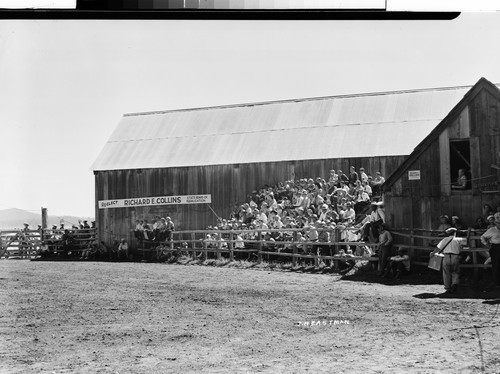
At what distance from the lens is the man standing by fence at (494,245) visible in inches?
592

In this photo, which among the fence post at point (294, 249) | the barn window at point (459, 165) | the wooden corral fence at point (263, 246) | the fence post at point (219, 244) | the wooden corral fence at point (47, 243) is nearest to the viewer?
the barn window at point (459, 165)

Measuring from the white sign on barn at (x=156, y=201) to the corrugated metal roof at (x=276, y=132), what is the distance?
119 cm

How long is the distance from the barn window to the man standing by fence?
2432mm

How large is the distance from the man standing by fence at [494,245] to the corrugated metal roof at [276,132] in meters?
7.05

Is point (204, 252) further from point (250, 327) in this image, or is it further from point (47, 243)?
point (250, 327)

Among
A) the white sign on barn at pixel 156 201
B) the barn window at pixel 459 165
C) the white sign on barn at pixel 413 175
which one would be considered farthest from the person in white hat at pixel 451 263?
the white sign on barn at pixel 156 201

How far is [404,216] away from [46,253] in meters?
17.0

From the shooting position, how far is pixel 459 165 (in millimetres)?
19609

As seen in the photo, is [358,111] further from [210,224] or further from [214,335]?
[214,335]

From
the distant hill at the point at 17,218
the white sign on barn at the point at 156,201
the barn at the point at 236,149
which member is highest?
the barn at the point at 236,149

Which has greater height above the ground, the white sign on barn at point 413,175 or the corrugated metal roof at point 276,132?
the corrugated metal roof at point 276,132

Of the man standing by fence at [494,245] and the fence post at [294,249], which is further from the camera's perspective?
the fence post at [294,249]

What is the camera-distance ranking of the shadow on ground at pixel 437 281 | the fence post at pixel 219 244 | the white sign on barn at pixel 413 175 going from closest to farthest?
the shadow on ground at pixel 437 281 < the white sign on barn at pixel 413 175 < the fence post at pixel 219 244

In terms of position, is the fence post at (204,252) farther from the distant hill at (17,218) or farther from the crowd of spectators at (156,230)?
the distant hill at (17,218)
